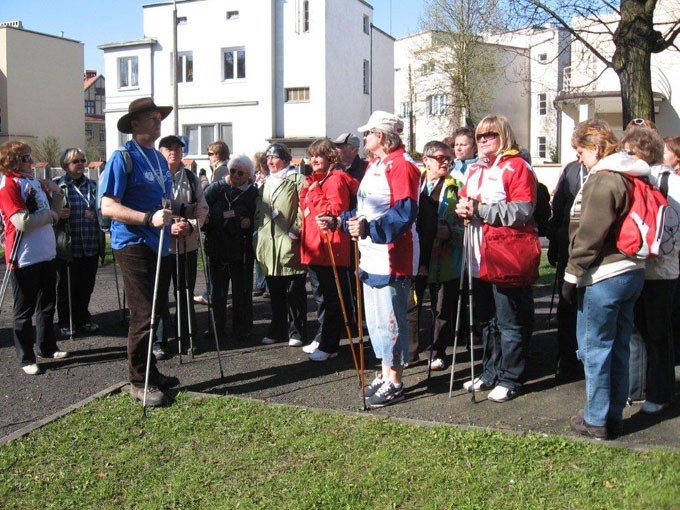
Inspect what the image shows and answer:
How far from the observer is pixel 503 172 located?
5117 millimetres

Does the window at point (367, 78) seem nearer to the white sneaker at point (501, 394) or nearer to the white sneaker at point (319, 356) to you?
the white sneaker at point (319, 356)

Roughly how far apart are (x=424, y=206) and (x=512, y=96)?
4583 cm

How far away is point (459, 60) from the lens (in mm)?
37219

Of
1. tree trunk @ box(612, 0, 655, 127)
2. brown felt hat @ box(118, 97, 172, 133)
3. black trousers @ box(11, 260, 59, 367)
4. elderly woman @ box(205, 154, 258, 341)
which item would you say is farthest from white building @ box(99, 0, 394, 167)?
brown felt hat @ box(118, 97, 172, 133)

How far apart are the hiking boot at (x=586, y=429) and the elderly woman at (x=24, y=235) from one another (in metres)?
4.51

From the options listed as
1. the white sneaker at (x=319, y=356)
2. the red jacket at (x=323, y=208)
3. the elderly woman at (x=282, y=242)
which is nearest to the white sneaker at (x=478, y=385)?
the white sneaker at (x=319, y=356)

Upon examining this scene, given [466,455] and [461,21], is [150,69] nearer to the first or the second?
[461,21]

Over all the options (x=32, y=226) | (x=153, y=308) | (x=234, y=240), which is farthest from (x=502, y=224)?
(x=32, y=226)

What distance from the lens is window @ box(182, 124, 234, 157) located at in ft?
126

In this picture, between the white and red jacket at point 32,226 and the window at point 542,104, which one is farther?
the window at point 542,104

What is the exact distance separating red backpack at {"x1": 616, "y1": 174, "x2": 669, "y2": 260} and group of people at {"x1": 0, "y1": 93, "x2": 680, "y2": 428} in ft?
0.20

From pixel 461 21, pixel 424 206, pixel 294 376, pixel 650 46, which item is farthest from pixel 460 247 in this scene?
pixel 461 21

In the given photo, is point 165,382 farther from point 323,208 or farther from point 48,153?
point 48,153

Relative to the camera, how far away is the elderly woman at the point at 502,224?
16.6ft
